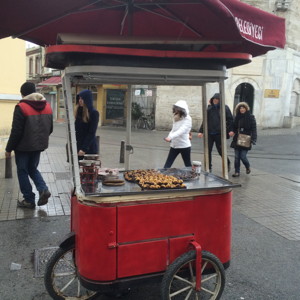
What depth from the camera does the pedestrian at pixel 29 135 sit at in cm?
481

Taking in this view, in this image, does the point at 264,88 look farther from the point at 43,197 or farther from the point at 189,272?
the point at 189,272

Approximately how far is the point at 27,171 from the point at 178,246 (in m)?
3.11

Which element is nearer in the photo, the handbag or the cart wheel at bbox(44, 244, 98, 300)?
the cart wheel at bbox(44, 244, 98, 300)

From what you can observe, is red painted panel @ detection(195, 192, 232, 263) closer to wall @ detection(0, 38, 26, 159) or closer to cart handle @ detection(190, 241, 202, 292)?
cart handle @ detection(190, 241, 202, 292)

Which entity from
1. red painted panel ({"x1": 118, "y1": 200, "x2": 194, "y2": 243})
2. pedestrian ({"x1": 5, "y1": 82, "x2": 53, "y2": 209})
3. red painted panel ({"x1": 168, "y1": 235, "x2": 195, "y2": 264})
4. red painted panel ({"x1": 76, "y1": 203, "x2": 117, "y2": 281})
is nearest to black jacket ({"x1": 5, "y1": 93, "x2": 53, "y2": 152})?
pedestrian ({"x1": 5, "y1": 82, "x2": 53, "y2": 209})

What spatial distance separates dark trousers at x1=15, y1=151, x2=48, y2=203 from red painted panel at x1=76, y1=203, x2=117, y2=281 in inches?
107

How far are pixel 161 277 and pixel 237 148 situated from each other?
5565 millimetres

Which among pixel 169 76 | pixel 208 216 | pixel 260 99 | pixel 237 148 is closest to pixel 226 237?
pixel 208 216

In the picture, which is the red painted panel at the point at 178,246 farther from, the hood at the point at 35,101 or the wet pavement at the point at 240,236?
the hood at the point at 35,101

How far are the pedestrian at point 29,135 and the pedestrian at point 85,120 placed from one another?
17.2 inches

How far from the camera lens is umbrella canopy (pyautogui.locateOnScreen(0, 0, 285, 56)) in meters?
2.59

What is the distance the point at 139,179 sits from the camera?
321 cm

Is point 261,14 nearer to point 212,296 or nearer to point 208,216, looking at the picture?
point 208,216

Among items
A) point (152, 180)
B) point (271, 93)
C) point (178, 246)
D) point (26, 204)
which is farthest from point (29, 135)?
point (271, 93)
